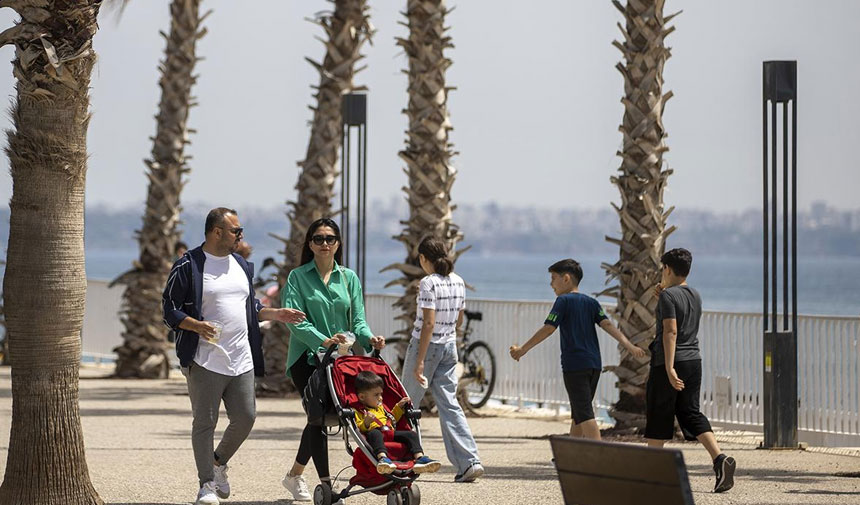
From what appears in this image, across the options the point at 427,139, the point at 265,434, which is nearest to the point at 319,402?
the point at 265,434

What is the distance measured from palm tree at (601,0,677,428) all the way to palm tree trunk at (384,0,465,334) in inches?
96.3

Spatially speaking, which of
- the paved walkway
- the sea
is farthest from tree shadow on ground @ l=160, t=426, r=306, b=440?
the sea

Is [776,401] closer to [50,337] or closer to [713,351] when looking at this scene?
[713,351]

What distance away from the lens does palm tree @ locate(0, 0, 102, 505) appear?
7824mm

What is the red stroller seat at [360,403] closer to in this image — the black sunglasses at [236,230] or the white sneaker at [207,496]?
the white sneaker at [207,496]

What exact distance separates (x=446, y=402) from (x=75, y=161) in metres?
3.63

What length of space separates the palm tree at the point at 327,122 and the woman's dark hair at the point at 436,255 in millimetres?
7790

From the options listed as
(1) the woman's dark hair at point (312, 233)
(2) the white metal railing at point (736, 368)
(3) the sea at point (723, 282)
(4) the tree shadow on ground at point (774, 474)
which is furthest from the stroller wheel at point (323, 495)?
(3) the sea at point (723, 282)

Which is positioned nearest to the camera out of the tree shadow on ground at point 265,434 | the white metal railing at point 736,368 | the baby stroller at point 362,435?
the baby stroller at point 362,435

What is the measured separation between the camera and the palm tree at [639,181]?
13.3m

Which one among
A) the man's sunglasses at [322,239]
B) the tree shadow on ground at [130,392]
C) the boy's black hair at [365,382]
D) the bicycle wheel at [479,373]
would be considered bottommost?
the tree shadow on ground at [130,392]

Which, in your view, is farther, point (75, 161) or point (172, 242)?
point (172, 242)

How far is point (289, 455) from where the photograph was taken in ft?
38.1

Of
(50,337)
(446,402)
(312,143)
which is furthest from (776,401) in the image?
(312,143)
